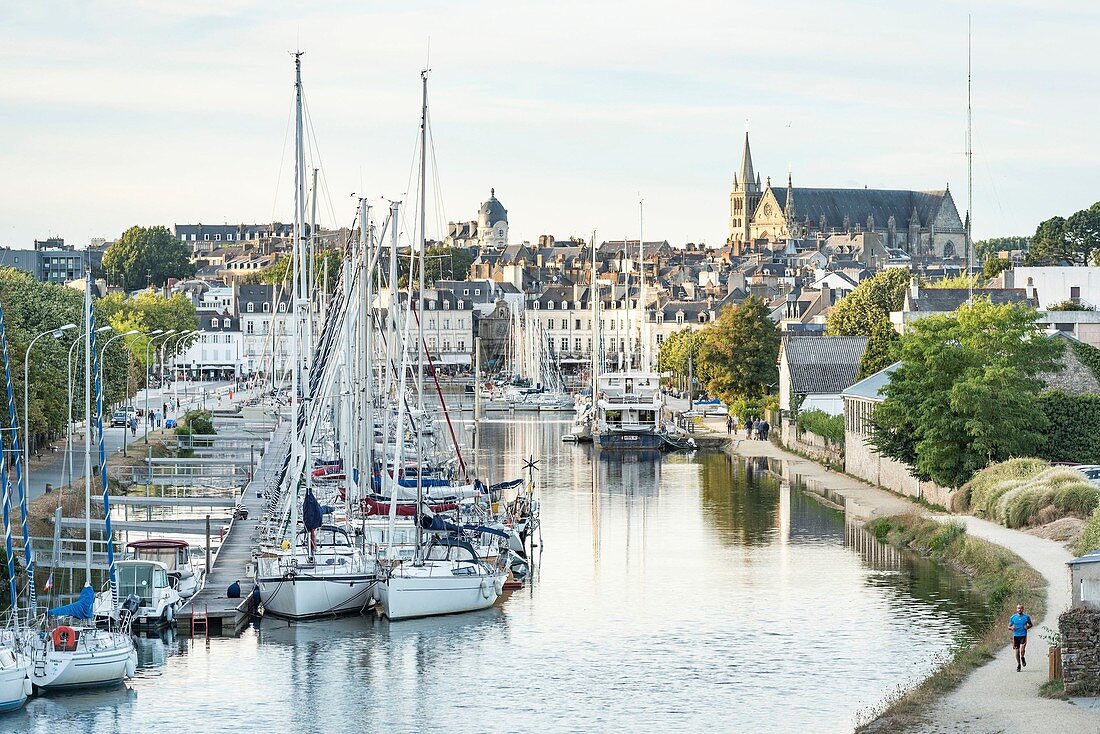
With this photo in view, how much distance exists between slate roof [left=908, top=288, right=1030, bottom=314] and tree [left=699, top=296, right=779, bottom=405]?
784cm

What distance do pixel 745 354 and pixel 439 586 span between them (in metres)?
57.6

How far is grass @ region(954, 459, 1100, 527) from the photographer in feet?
133

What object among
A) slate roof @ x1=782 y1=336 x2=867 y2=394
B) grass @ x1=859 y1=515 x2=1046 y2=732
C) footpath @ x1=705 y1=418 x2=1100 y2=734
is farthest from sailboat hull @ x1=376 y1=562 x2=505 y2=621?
slate roof @ x1=782 y1=336 x2=867 y2=394

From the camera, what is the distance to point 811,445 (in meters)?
70.8

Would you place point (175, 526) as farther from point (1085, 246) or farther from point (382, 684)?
point (1085, 246)

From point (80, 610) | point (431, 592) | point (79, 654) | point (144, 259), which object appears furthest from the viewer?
point (144, 259)

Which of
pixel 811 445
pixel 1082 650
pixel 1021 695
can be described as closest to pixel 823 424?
pixel 811 445

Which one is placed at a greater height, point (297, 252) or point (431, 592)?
point (297, 252)

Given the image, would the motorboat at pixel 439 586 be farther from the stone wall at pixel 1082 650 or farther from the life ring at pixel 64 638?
the stone wall at pixel 1082 650

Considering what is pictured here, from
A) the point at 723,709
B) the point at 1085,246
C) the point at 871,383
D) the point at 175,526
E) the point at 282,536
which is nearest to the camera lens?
the point at 723,709

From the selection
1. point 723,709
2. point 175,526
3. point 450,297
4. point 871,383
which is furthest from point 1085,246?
point 723,709

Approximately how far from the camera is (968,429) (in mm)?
47406

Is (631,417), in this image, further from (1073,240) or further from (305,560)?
(1073,240)

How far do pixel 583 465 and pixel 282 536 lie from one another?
33.0 m
